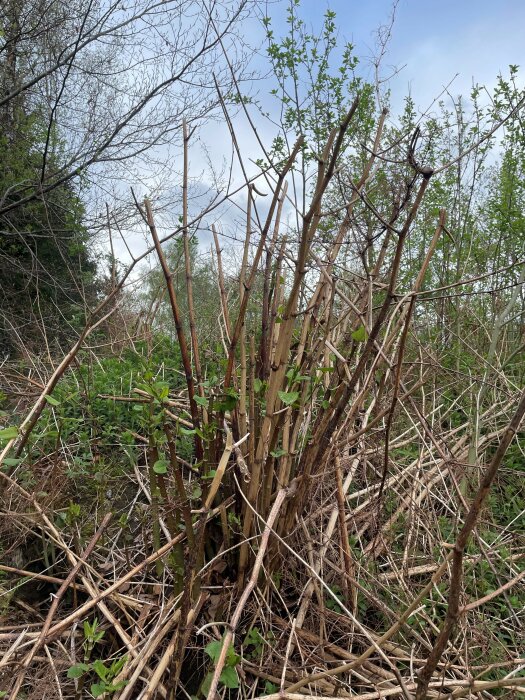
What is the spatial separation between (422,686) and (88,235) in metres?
7.77

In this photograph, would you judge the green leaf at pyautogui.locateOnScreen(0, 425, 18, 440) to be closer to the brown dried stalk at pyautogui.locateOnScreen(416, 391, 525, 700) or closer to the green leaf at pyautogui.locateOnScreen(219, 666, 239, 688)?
the green leaf at pyautogui.locateOnScreen(219, 666, 239, 688)

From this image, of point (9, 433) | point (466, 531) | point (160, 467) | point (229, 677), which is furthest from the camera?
point (9, 433)

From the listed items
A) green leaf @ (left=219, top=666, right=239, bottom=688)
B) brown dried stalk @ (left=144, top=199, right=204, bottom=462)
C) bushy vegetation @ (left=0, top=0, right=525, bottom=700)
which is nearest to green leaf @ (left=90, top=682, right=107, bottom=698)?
bushy vegetation @ (left=0, top=0, right=525, bottom=700)

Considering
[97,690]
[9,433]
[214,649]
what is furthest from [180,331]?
[97,690]

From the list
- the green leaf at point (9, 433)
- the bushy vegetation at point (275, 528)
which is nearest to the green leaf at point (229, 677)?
the bushy vegetation at point (275, 528)

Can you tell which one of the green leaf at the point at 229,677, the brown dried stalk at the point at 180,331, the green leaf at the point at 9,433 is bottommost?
the green leaf at the point at 229,677

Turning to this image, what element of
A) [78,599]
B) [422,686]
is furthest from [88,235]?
[422,686]

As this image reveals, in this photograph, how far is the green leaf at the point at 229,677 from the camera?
1248 mm

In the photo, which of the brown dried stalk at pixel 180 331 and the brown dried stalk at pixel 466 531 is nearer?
the brown dried stalk at pixel 466 531

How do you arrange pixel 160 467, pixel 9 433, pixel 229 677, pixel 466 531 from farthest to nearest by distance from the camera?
pixel 9 433 < pixel 160 467 < pixel 229 677 < pixel 466 531

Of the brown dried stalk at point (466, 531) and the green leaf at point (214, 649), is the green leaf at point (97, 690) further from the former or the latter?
the brown dried stalk at point (466, 531)

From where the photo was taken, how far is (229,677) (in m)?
1.26

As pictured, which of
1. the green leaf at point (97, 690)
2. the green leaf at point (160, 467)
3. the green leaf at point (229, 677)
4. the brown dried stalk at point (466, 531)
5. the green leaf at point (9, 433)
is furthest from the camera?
the green leaf at point (9, 433)

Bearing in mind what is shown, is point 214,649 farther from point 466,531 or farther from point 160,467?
point 466,531
